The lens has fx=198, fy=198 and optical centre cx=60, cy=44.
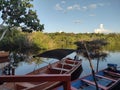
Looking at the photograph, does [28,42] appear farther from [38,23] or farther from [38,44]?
[38,23]

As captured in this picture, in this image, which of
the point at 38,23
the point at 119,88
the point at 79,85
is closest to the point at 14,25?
the point at 38,23

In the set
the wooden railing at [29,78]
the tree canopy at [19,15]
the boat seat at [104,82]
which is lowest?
the boat seat at [104,82]

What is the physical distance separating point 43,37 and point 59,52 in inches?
1484

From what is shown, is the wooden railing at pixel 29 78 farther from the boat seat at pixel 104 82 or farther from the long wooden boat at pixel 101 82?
the boat seat at pixel 104 82

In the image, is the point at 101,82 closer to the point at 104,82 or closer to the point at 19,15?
the point at 104,82

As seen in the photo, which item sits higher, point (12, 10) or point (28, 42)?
point (12, 10)

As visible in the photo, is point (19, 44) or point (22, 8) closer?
point (22, 8)

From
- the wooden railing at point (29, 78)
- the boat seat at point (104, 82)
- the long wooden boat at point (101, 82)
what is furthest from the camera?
the boat seat at point (104, 82)

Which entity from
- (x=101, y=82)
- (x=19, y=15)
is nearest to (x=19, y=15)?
(x=19, y=15)

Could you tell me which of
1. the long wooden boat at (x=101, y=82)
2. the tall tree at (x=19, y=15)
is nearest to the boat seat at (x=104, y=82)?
the long wooden boat at (x=101, y=82)

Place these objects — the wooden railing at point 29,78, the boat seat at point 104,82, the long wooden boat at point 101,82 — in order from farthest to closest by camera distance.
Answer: the boat seat at point 104,82, the long wooden boat at point 101,82, the wooden railing at point 29,78

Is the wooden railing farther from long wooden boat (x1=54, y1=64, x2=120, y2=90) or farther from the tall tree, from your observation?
the tall tree

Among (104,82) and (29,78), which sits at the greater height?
(29,78)

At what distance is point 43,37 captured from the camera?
172 feet
